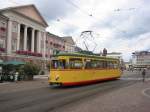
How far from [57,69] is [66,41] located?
6987 cm

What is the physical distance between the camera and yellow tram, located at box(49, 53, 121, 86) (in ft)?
75.6

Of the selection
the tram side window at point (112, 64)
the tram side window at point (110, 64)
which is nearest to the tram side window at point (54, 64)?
the tram side window at point (110, 64)

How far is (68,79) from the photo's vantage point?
23281mm

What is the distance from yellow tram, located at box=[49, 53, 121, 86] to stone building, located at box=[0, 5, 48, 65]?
2991 cm

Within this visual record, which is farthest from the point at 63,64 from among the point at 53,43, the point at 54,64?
the point at 53,43

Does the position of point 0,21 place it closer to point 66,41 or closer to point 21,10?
point 21,10

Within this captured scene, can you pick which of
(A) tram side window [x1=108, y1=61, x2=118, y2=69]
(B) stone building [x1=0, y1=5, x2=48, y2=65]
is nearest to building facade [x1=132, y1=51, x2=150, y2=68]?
(B) stone building [x1=0, y1=5, x2=48, y2=65]

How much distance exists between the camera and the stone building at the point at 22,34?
183 ft

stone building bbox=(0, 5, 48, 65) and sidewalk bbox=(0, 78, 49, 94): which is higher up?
stone building bbox=(0, 5, 48, 65)

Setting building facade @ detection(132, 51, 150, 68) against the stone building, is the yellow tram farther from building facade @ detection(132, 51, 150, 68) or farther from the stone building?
building facade @ detection(132, 51, 150, 68)

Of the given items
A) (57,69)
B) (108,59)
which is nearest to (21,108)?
(57,69)

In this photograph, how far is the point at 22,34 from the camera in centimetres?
6550

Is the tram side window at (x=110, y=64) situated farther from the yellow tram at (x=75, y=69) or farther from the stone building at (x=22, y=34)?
the stone building at (x=22, y=34)

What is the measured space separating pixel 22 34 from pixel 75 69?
1712 inches
